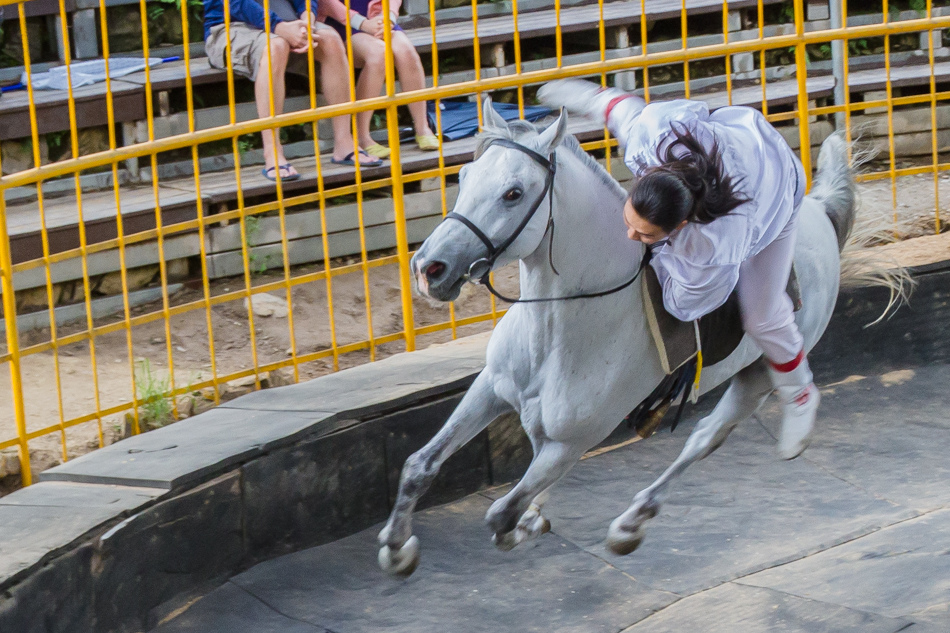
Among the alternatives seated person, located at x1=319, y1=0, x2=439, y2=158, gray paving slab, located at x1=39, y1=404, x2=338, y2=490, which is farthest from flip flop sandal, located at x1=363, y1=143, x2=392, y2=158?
gray paving slab, located at x1=39, y1=404, x2=338, y2=490

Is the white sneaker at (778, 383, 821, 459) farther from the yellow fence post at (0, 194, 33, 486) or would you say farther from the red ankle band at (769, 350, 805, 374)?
the yellow fence post at (0, 194, 33, 486)

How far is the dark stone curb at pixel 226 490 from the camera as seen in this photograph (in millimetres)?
3881

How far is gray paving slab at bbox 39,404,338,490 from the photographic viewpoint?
14.3ft

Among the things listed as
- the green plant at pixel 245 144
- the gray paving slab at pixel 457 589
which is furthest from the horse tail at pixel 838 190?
the green plant at pixel 245 144

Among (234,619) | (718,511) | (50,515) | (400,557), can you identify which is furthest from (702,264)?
(50,515)

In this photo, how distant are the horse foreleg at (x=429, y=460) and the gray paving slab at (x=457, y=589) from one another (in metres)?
0.32

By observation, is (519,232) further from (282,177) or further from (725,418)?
(282,177)

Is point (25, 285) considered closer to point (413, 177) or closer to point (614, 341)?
point (413, 177)

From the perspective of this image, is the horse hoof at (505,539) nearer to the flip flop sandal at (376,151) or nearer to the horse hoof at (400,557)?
the horse hoof at (400,557)

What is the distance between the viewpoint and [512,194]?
3.54 m

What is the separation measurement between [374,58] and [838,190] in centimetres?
318

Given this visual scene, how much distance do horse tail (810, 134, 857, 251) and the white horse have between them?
106 cm

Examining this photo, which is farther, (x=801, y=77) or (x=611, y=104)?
(x=801, y=77)

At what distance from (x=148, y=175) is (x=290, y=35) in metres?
1.22
